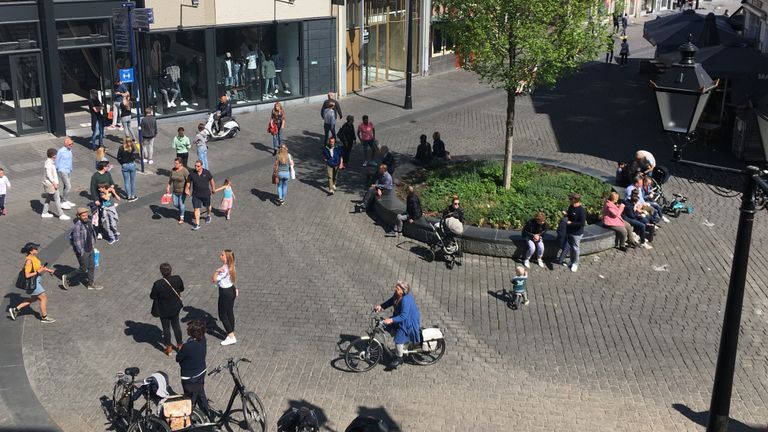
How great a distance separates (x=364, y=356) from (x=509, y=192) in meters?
7.78

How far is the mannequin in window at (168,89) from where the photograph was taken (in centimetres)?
2756

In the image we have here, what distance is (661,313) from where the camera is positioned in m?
15.3

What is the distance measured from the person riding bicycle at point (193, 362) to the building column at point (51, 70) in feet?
51.7

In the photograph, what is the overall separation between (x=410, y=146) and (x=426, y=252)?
859 cm

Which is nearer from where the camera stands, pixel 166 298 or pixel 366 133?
pixel 166 298

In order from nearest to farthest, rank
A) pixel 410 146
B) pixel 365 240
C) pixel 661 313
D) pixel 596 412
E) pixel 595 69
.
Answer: pixel 596 412 < pixel 661 313 < pixel 365 240 < pixel 410 146 < pixel 595 69

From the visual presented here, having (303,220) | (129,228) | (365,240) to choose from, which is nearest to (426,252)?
(365,240)

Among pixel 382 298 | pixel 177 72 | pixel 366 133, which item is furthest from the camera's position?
pixel 177 72

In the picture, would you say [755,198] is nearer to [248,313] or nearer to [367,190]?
[248,313]

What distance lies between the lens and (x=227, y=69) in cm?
2920

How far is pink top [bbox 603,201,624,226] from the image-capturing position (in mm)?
18000

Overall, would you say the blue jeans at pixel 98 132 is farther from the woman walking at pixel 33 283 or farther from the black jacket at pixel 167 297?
the black jacket at pixel 167 297

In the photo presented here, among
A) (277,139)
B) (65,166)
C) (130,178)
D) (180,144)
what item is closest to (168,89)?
(277,139)

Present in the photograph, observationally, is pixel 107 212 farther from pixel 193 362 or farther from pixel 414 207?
pixel 193 362
